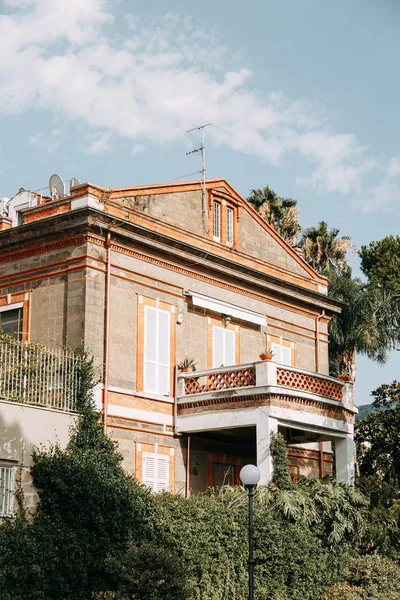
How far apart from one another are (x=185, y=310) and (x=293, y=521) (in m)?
6.35

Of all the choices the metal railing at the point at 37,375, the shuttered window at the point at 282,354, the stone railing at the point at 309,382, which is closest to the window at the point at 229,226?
the shuttered window at the point at 282,354

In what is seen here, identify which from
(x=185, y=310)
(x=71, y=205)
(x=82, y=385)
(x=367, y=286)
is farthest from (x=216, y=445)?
(x=367, y=286)

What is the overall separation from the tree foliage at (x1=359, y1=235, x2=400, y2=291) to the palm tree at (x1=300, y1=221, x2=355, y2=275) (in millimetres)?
2565

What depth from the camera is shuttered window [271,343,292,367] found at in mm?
28172

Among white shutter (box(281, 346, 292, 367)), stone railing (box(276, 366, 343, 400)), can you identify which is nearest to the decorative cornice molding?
stone railing (box(276, 366, 343, 400))

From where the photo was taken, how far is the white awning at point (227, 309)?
2543cm

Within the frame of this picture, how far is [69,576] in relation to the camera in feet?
60.2

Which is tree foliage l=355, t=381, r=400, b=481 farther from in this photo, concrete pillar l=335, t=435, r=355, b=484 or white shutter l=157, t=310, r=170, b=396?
white shutter l=157, t=310, r=170, b=396

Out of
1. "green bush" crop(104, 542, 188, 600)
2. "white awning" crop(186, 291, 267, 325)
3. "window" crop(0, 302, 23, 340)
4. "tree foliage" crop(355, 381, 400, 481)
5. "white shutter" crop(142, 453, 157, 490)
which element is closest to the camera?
"green bush" crop(104, 542, 188, 600)

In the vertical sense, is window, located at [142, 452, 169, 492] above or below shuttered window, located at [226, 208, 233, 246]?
below

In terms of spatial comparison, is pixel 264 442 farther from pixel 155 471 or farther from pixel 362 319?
pixel 362 319

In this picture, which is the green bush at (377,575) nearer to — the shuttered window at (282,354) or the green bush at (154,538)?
the green bush at (154,538)

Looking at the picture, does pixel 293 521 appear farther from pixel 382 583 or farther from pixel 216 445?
pixel 216 445

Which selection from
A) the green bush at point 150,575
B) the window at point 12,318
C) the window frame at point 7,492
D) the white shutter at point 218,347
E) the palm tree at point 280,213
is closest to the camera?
the green bush at point 150,575
